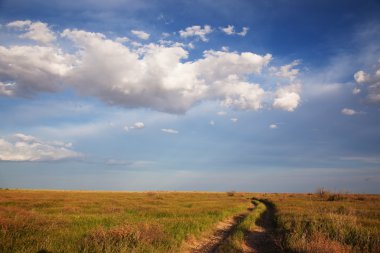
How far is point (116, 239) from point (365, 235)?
9958 millimetres

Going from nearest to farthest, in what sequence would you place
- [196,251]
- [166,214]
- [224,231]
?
[196,251] < [224,231] < [166,214]

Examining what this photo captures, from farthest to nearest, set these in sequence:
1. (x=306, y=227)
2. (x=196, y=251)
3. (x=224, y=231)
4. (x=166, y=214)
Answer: (x=166, y=214) < (x=224, y=231) < (x=306, y=227) < (x=196, y=251)

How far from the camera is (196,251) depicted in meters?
13.4

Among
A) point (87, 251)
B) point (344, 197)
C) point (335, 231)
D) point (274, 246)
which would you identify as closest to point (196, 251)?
point (274, 246)

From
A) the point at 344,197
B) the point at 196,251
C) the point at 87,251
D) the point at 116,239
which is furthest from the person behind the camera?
the point at 344,197

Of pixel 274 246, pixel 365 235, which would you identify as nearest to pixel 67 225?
pixel 274 246

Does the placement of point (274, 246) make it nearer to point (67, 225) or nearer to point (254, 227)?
point (254, 227)

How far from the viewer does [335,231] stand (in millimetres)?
13594

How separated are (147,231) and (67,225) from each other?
5.71 m

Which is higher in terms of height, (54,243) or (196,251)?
(54,243)

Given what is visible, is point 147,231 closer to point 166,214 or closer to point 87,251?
point 87,251

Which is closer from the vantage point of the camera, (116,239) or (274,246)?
(116,239)

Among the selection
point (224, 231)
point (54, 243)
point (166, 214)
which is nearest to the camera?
point (54, 243)

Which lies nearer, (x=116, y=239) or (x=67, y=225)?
(x=116, y=239)
